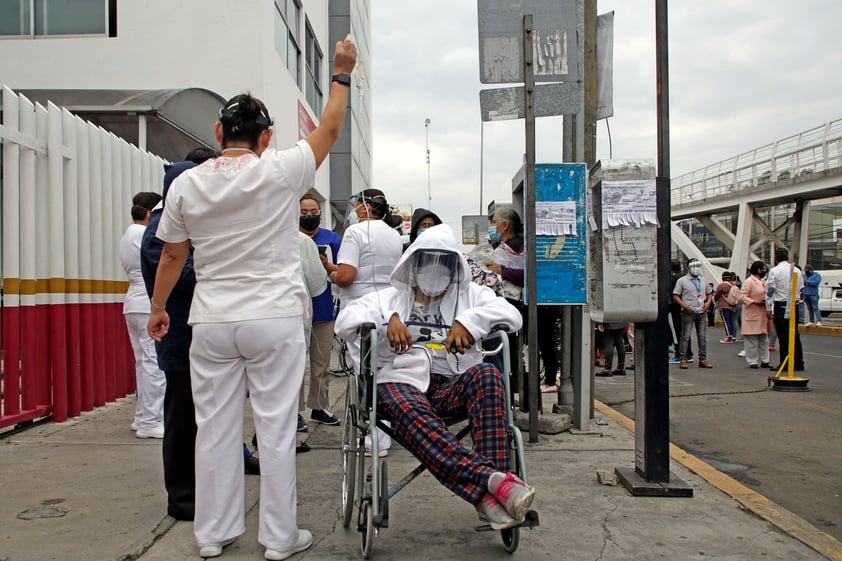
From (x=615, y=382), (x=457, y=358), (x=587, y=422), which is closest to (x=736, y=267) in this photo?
(x=615, y=382)

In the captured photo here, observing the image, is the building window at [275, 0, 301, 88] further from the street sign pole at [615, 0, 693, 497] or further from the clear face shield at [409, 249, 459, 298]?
the clear face shield at [409, 249, 459, 298]

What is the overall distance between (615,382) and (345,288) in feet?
18.6

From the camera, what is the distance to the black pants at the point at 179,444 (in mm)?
3562

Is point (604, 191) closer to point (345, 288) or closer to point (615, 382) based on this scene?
point (345, 288)

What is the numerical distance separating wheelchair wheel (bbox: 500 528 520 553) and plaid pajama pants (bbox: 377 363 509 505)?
265 millimetres

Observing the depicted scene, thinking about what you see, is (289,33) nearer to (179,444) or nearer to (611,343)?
(611,343)

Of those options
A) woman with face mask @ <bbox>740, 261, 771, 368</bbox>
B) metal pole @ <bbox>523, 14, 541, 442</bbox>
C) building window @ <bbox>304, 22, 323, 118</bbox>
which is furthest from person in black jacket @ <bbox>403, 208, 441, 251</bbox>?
building window @ <bbox>304, 22, 323, 118</bbox>

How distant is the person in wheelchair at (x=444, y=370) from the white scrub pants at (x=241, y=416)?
43 cm

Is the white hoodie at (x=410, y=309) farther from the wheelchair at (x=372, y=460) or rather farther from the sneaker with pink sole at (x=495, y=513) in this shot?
the sneaker with pink sole at (x=495, y=513)

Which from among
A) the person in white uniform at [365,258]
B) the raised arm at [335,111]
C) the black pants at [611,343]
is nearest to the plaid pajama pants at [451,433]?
the raised arm at [335,111]

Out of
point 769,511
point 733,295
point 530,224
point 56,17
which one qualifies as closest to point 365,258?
point 530,224

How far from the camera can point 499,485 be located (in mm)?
2840

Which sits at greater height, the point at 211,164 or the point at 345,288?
the point at 211,164

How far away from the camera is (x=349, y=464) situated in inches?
138
